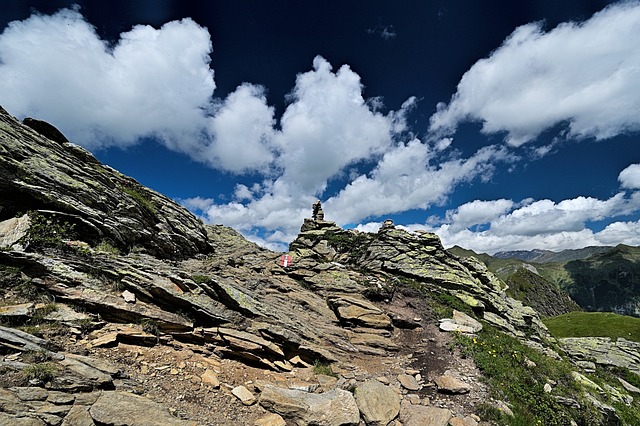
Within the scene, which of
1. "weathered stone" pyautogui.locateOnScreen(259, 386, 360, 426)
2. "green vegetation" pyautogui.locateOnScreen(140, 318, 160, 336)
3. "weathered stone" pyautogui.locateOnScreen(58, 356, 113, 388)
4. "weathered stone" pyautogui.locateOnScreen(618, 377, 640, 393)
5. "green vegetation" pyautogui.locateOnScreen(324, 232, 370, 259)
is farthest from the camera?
"green vegetation" pyautogui.locateOnScreen(324, 232, 370, 259)

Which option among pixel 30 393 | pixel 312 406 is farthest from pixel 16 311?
pixel 312 406

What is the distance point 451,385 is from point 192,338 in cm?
1377

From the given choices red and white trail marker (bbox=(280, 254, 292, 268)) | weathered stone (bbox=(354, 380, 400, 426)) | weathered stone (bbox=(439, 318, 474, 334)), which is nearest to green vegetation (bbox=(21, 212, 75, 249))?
weathered stone (bbox=(354, 380, 400, 426))

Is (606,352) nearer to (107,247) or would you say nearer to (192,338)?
(192,338)

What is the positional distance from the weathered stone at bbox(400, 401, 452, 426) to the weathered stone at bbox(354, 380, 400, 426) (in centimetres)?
40

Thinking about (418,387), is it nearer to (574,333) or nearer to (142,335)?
(142,335)

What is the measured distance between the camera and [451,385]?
15.5 metres

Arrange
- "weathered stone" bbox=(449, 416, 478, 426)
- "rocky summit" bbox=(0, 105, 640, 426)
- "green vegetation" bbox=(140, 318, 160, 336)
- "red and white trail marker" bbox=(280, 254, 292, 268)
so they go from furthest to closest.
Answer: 1. "red and white trail marker" bbox=(280, 254, 292, 268)
2. "green vegetation" bbox=(140, 318, 160, 336)
3. "weathered stone" bbox=(449, 416, 478, 426)
4. "rocky summit" bbox=(0, 105, 640, 426)

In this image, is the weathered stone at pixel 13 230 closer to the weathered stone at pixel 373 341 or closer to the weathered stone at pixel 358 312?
the weathered stone at pixel 373 341

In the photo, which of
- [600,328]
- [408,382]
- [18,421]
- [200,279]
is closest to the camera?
[18,421]

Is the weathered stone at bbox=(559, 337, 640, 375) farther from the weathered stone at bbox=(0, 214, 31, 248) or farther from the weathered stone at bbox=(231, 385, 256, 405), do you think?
the weathered stone at bbox=(0, 214, 31, 248)

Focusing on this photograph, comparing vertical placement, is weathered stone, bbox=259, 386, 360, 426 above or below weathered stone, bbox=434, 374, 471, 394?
below

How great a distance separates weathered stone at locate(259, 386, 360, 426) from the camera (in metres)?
10.7

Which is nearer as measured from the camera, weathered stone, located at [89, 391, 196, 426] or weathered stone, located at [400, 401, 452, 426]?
weathered stone, located at [89, 391, 196, 426]
